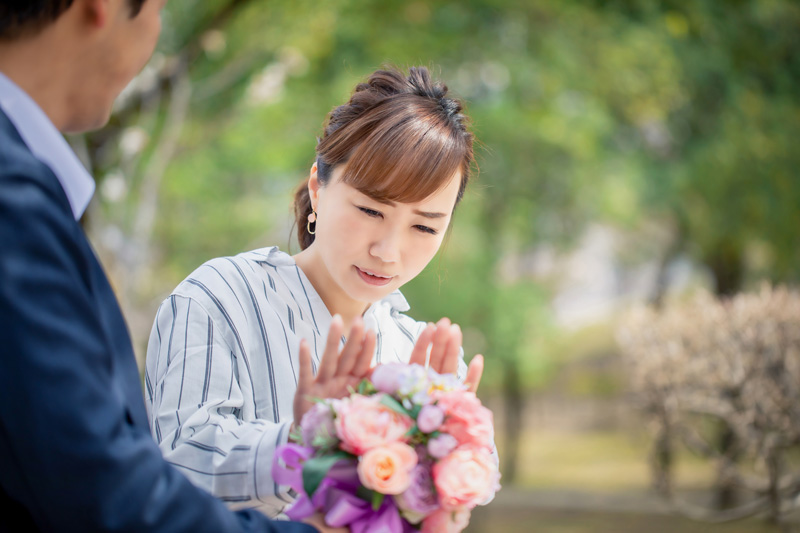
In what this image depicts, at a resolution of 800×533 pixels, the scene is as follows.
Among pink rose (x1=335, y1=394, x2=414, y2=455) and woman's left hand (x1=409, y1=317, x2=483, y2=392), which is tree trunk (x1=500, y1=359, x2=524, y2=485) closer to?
woman's left hand (x1=409, y1=317, x2=483, y2=392)

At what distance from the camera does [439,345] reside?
1387 millimetres

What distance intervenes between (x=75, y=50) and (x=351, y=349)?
0.62 meters

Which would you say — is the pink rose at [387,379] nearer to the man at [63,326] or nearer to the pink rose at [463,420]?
the pink rose at [463,420]

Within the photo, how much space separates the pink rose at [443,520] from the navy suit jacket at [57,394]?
42cm

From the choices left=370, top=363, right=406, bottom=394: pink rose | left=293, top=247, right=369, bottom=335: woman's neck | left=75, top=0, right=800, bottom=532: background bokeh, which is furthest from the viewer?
left=75, top=0, right=800, bottom=532: background bokeh

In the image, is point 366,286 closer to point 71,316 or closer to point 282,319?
point 282,319

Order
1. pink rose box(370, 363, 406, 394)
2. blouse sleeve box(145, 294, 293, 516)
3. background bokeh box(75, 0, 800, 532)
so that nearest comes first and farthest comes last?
1. pink rose box(370, 363, 406, 394)
2. blouse sleeve box(145, 294, 293, 516)
3. background bokeh box(75, 0, 800, 532)

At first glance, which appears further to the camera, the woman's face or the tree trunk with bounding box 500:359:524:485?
the tree trunk with bounding box 500:359:524:485

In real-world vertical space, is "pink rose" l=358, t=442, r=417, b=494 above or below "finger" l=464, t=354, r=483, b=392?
below

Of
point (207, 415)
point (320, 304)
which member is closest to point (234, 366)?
point (207, 415)

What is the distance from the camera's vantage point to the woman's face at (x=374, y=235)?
176 cm

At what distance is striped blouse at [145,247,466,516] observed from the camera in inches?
53.9

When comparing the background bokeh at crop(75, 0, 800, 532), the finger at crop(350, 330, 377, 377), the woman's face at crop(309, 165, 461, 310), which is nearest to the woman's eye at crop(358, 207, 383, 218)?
the woman's face at crop(309, 165, 461, 310)

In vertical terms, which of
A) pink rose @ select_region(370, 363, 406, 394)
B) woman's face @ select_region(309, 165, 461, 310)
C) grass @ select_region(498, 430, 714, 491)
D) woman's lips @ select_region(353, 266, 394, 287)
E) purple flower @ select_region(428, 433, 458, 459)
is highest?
woman's face @ select_region(309, 165, 461, 310)
